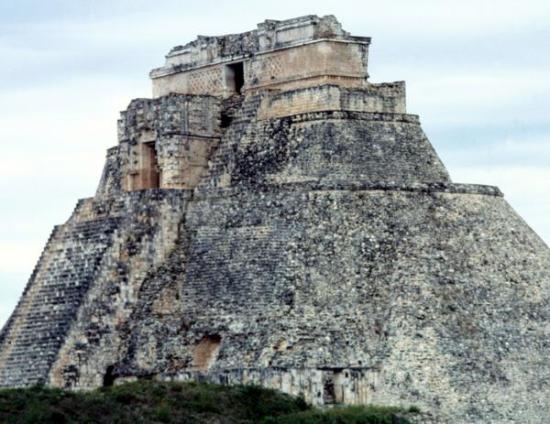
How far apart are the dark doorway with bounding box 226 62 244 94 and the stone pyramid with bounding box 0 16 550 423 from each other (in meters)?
0.06

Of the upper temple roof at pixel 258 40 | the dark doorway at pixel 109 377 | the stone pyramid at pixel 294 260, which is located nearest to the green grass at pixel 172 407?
the stone pyramid at pixel 294 260

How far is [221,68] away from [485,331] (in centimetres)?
955

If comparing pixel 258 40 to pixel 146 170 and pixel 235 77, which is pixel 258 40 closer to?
pixel 235 77

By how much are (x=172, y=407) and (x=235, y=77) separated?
36.9 feet

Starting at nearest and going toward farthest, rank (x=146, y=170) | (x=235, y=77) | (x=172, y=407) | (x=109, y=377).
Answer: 1. (x=172, y=407)
2. (x=109, y=377)
3. (x=146, y=170)
4. (x=235, y=77)

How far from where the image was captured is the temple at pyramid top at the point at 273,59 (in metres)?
42.0

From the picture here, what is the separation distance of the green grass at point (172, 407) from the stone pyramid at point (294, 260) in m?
1.01

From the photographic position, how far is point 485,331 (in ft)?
126

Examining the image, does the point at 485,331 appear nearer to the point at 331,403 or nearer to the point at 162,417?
the point at 331,403

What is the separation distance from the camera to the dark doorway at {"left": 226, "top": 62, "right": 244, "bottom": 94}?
145 feet

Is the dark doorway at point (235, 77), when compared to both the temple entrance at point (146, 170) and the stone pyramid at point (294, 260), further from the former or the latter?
the temple entrance at point (146, 170)

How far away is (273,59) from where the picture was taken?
42.9 meters

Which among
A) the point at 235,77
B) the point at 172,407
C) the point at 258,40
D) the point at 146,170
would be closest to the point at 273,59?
the point at 258,40

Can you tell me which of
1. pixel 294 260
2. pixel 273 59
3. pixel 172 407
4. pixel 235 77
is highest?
pixel 235 77
